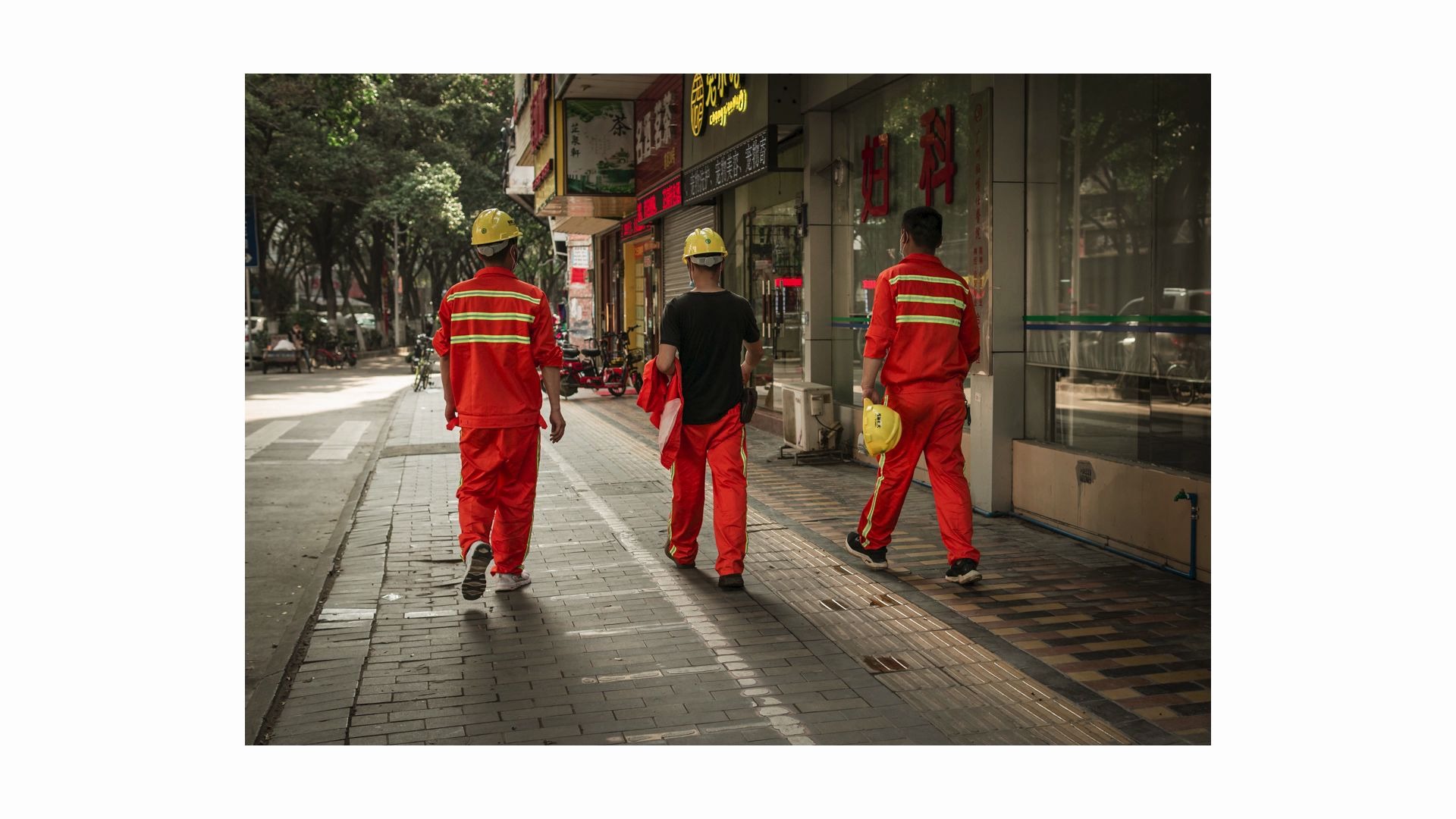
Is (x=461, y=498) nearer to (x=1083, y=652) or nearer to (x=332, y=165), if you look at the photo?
(x=1083, y=652)

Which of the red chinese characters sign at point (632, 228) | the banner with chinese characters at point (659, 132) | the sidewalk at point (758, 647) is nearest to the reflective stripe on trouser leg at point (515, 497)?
the sidewalk at point (758, 647)

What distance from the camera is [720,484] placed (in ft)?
21.6

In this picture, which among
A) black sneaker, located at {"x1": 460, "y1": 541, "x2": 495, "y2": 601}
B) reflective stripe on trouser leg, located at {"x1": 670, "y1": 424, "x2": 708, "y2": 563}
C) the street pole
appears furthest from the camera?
the street pole

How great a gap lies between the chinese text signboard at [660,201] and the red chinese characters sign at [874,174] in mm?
6157

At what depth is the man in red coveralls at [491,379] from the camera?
6.07m

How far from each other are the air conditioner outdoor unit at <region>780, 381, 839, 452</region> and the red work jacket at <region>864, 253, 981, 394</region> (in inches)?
190

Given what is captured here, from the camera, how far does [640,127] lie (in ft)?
67.8

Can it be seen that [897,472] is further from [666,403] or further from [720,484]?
[666,403]

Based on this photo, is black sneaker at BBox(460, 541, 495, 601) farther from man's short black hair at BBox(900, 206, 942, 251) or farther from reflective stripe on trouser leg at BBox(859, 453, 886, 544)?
man's short black hair at BBox(900, 206, 942, 251)

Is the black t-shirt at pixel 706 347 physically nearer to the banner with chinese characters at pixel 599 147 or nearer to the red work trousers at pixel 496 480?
the red work trousers at pixel 496 480

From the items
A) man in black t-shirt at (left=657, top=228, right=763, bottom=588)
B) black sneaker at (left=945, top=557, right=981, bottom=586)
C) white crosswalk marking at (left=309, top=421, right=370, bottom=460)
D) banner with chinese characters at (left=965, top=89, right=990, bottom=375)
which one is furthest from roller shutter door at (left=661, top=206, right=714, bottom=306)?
black sneaker at (left=945, top=557, right=981, bottom=586)

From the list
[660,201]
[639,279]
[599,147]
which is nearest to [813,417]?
[660,201]

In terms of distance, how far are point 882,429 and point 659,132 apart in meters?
13.4

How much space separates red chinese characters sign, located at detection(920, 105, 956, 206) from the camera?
942 cm
